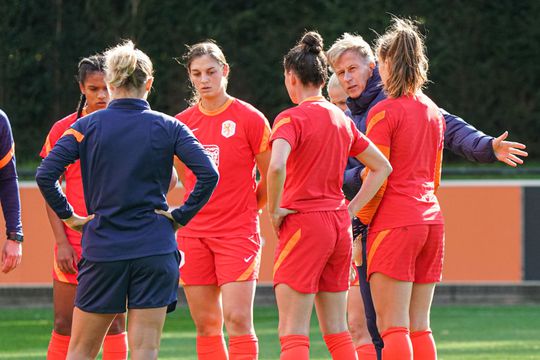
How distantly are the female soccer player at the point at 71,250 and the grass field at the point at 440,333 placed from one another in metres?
2.79

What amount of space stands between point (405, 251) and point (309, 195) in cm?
55

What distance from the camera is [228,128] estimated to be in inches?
265

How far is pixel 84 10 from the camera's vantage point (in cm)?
1714

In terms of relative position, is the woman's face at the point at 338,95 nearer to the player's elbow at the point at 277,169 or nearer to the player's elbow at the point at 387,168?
the player's elbow at the point at 387,168

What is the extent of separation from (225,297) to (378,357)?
981 millimetres

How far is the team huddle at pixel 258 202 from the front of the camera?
5.42 m

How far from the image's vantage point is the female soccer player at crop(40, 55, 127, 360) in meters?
6.71

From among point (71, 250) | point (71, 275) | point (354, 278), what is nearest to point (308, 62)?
point (354, 278)

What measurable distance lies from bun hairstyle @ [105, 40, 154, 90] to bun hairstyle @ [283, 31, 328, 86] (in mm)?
956

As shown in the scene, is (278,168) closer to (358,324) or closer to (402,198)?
(402,198)

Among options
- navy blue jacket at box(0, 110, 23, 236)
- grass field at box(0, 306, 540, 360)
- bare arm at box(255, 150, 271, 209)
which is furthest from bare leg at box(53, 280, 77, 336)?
grass field at box(0, 306, 540, 360)

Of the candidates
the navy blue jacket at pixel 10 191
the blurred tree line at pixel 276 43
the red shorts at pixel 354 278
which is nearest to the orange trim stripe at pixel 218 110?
the navy blue jacket at pixel 10 191

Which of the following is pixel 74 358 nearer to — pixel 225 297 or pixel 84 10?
pixel 225 297

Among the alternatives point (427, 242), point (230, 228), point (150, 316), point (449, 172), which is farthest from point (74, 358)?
point (449, 172)
